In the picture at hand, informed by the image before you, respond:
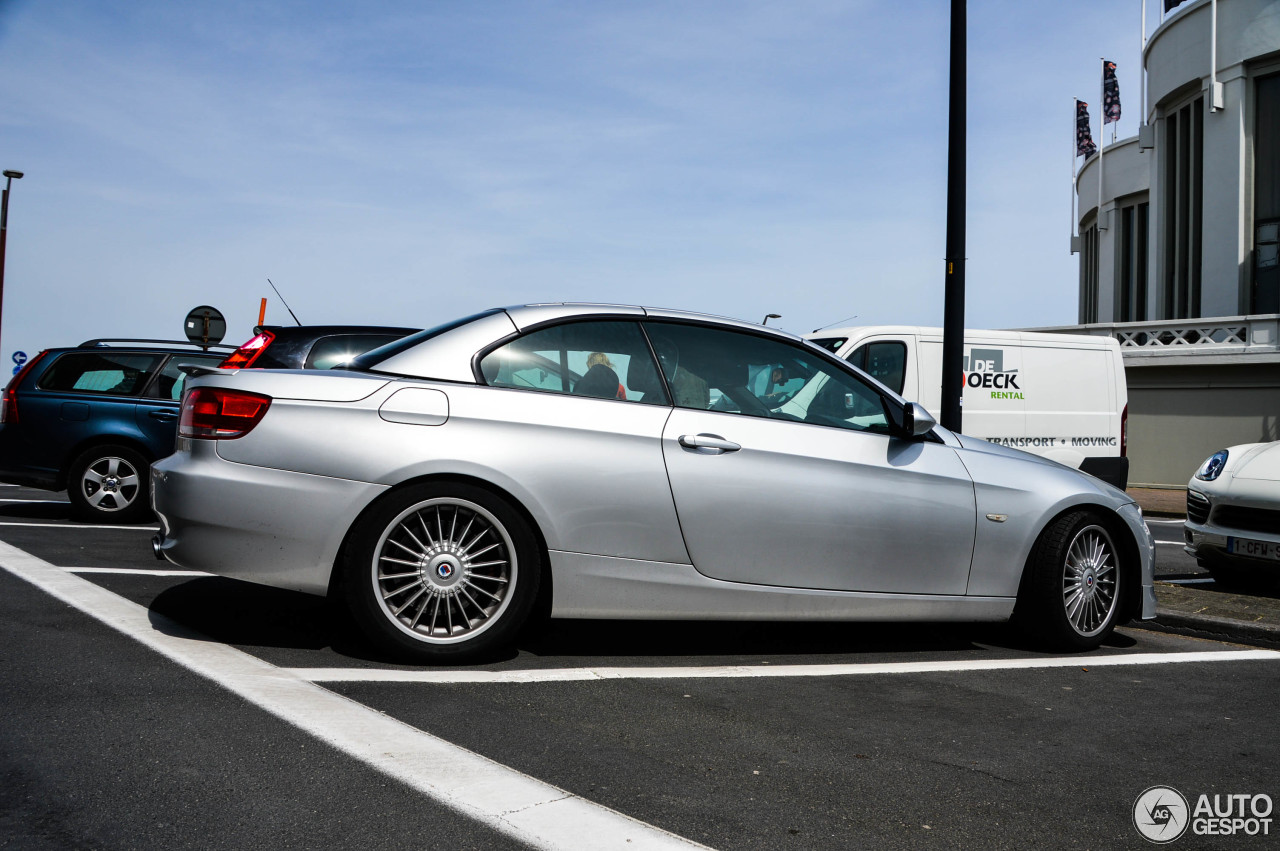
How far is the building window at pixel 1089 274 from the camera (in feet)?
131

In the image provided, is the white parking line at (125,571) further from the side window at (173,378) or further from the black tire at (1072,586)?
the black tire at (1072,586)

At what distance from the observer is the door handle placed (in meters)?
4.65

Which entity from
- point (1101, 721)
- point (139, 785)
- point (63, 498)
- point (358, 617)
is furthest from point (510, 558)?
point (63, 498)

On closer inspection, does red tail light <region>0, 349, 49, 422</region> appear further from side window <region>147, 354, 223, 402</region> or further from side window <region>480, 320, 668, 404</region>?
side window <region>480, 320, 668, 404</region>

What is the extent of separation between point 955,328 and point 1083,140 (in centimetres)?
3306

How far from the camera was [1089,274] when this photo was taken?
4041 cm

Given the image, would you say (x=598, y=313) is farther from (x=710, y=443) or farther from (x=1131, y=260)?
(x=1131, y=260)

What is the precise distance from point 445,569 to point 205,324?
1397 centimetres

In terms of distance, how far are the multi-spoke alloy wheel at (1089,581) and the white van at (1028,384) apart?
662cm

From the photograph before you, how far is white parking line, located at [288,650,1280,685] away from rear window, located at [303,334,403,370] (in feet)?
13.8

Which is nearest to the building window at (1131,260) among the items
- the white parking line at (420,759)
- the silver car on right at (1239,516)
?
the silver car on right at (1239,516)

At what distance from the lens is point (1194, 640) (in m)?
6.00

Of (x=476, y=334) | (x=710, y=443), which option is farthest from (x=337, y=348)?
(x=710, y=443)
